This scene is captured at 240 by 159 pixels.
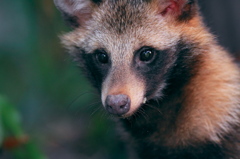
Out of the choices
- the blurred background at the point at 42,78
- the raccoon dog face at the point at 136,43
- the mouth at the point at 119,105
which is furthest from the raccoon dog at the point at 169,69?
the blurred background at the point at 42,78

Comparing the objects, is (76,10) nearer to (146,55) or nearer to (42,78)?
(146,55)

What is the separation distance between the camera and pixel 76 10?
3840mm

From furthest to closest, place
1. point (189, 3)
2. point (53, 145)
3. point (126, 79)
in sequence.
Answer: point (53, 145)
point (189, 3)
point (126, 79)

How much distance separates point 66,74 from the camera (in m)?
5.20

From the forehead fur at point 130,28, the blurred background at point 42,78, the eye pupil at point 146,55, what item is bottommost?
the blurred background at point 42,78

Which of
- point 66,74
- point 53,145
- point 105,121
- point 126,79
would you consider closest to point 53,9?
point 66,74

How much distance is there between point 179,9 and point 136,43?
0.44m

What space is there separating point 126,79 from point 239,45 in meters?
3.02

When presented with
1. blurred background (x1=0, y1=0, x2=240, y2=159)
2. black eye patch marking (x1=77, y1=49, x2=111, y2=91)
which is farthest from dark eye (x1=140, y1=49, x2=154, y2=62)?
blurred background (x1=0, y1=0, x2=240, y2=159)

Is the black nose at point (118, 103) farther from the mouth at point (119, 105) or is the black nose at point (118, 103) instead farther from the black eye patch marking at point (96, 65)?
the black eye patch marking at point (96, 65)

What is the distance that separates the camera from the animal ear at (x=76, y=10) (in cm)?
380

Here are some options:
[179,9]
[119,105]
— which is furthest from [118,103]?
[179,9]

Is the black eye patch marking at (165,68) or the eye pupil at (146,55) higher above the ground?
the eye pupil at (146,55)

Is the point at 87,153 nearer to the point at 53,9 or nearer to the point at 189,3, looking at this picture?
the point at 53,9
